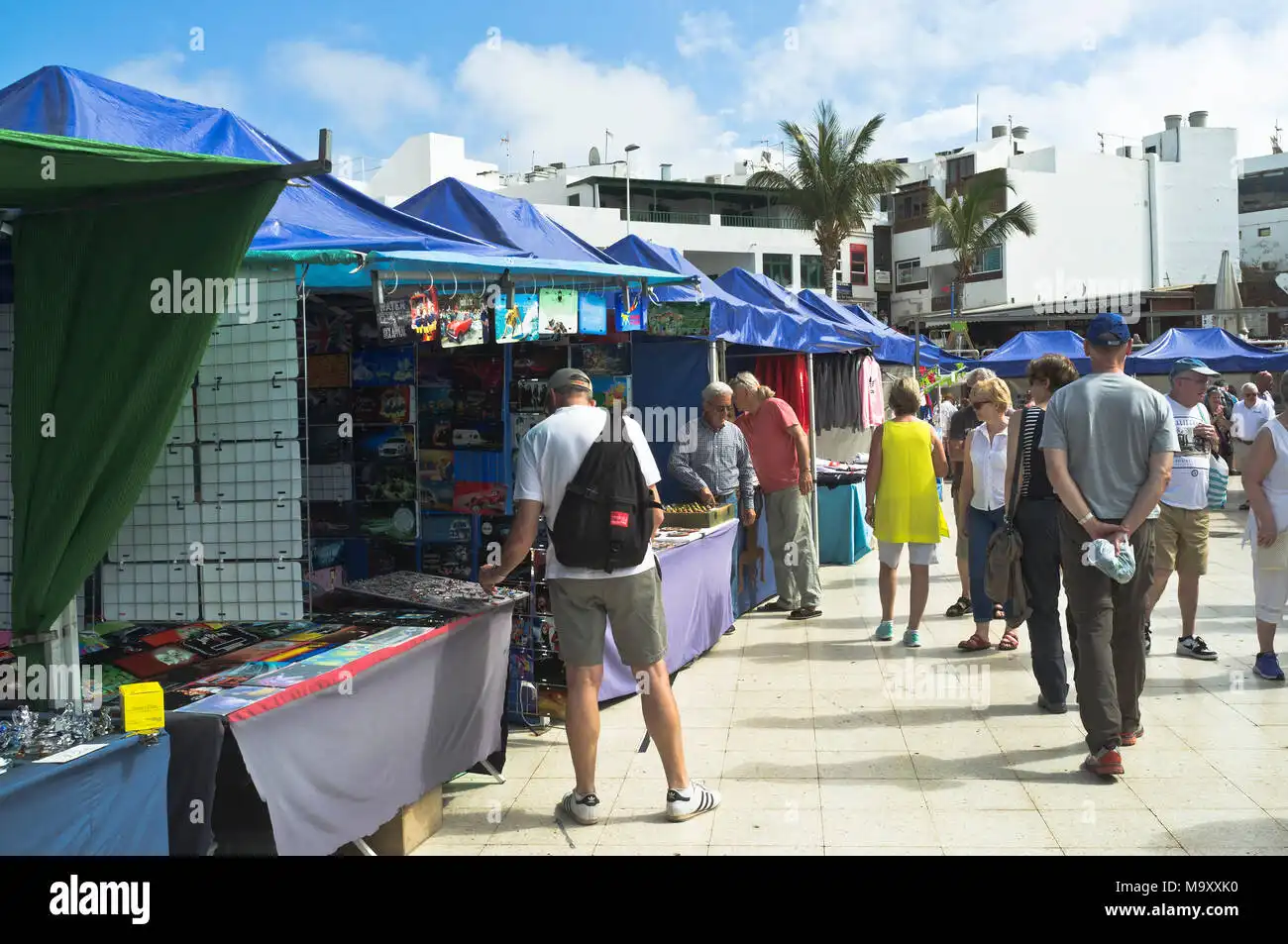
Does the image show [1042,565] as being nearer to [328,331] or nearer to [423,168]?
[328,331]

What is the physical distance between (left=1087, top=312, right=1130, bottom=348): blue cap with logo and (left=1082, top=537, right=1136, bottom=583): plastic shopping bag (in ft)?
2.89

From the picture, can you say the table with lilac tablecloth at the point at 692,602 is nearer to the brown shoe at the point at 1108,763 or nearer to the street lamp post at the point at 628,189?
the brown shoe at the point at 1108,763

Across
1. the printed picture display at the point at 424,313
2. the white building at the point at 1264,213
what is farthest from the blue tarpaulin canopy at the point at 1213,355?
the white building at the point at 1264,213

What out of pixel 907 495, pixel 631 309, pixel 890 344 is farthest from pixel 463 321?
pixel 890 344

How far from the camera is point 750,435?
8.38 meters

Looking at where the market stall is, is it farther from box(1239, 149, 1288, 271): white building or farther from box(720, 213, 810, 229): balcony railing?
box(1239, 149, 1288, 271): white building

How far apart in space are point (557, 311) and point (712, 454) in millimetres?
2185

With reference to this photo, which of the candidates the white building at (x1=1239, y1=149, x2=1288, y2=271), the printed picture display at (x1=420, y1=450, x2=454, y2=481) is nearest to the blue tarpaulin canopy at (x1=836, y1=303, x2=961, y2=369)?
the printed picture display at (x1=420, y1=450, x2=454, y2=481)

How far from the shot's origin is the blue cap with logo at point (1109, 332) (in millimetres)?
4758

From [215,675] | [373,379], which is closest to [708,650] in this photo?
[373,379]

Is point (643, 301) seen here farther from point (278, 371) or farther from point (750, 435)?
point (278, 371)

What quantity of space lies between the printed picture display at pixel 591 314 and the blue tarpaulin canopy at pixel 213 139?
2.16ft
